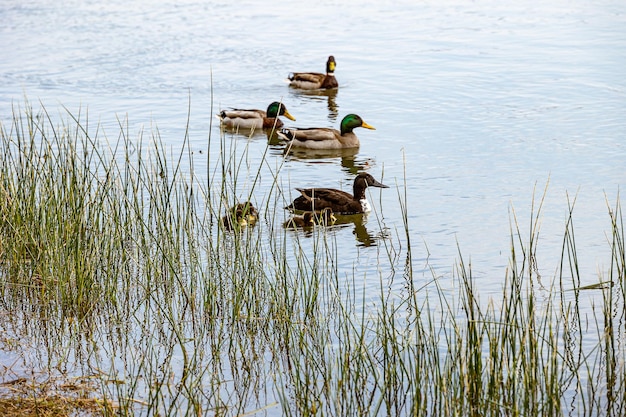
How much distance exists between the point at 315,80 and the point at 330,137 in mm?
3358

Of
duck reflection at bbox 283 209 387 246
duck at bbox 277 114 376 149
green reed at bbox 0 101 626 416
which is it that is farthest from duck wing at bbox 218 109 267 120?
green reed at bbox 0 101 626 416

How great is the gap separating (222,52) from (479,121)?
6877 millimetres

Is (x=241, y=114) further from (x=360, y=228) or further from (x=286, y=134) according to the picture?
(x=360, y=228)

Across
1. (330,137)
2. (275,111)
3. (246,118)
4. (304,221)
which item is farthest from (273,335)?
(275,111)

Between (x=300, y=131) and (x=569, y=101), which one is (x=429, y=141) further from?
(x=569, y=101)

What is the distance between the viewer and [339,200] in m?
9.59

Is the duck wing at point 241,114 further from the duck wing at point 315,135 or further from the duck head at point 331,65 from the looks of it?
the duck head at point 331,65

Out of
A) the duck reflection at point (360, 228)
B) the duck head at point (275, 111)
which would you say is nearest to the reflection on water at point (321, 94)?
the duck head at point (275, 111)

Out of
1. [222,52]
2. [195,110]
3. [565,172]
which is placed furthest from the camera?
[222,52]

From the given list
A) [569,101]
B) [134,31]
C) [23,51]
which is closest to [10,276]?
[569,101]

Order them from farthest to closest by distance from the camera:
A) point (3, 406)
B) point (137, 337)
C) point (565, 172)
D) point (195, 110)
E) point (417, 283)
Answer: point (195, 110) < point (565, 172) < point (417, 283) < point (137, 337) < point (3, 406)

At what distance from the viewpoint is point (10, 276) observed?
632 centimetres

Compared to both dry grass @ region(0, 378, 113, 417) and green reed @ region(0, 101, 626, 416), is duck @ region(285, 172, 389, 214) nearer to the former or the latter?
green reed @ region(0, 101, 626, 416)

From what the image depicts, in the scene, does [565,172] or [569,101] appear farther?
[569,101]
